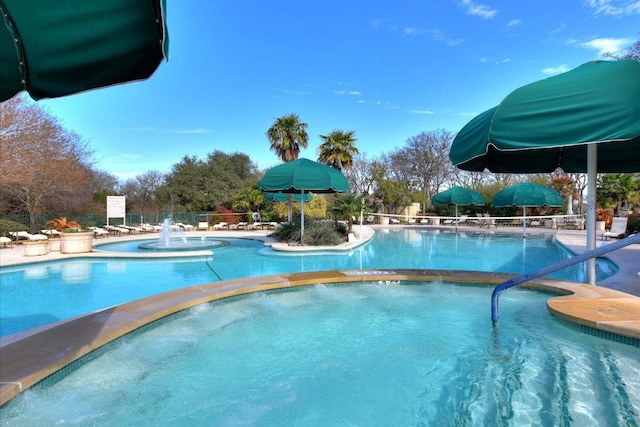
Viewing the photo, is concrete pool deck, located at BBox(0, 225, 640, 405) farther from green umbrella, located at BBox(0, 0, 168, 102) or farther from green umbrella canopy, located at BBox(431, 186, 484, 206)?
green umbrella canopy, located at BBox(431, 186, 484, 206)

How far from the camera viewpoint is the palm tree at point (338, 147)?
73.6 feet

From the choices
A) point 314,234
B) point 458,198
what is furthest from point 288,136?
point 458,198

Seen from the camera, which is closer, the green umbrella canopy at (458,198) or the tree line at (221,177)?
the tree line at (221,177)

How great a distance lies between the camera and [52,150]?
18531mm

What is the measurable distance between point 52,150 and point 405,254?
61.6ft

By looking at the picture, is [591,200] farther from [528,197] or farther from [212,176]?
[212,176]

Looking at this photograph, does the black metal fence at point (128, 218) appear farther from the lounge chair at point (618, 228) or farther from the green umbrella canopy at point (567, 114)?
A: the green umbrella canopy at point (567, 114)

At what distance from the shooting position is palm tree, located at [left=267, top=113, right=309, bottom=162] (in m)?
20.9

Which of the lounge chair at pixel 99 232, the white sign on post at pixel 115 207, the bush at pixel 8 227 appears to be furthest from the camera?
the white sign on post at pixel 115 207

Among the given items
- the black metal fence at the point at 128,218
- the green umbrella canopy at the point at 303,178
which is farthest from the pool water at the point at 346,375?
the black metal fence at the point at 128,218

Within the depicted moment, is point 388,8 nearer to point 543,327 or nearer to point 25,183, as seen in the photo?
point 543,327

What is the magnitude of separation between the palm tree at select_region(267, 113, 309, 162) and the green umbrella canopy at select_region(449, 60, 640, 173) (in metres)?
17.5

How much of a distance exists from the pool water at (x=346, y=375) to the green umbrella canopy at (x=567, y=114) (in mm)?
1957

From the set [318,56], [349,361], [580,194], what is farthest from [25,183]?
[580,194]
